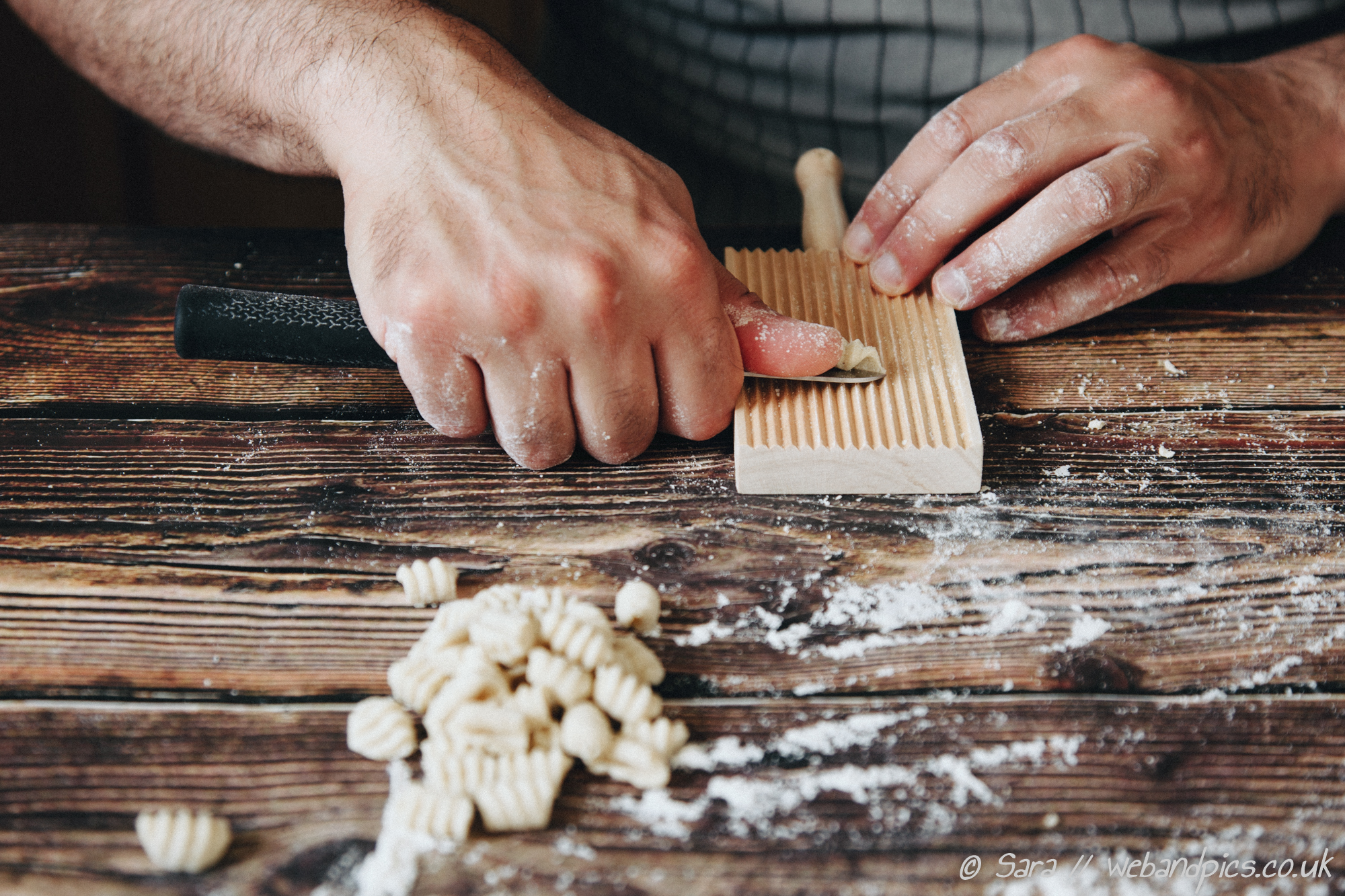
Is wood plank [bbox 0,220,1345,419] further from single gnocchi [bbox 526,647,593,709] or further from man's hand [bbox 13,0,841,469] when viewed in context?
single gnocchi [bbox 526,647,593,709]

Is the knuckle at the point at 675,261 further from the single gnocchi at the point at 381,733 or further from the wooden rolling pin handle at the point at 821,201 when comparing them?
the single gnocchi at the point at 381,733

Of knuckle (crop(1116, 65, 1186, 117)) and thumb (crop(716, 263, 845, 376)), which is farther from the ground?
knuckle (crop(1116, 65, 1186, 117))

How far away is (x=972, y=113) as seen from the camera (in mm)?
1119

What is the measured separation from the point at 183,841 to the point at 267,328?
1.66ft

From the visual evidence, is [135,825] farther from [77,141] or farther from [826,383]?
[77,141]

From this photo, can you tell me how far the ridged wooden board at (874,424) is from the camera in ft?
2.96

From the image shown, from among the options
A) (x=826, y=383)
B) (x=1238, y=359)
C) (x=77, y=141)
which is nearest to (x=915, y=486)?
(x=826, y=383)

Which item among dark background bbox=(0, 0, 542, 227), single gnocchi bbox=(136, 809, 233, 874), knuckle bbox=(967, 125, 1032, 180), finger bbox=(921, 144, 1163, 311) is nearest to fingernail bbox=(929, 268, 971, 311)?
finger bbox=(921, 144, 1163, 311)

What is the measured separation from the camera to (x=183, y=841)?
0.64m

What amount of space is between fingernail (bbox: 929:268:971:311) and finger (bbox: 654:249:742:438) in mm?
286

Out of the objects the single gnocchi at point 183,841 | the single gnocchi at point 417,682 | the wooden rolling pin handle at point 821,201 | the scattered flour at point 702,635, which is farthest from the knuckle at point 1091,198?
the single gnocchi at point 183,841

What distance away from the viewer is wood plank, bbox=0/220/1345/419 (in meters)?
1.04

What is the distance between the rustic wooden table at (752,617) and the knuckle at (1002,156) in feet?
0.68

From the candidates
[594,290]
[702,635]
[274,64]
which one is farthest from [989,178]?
[274,64]
